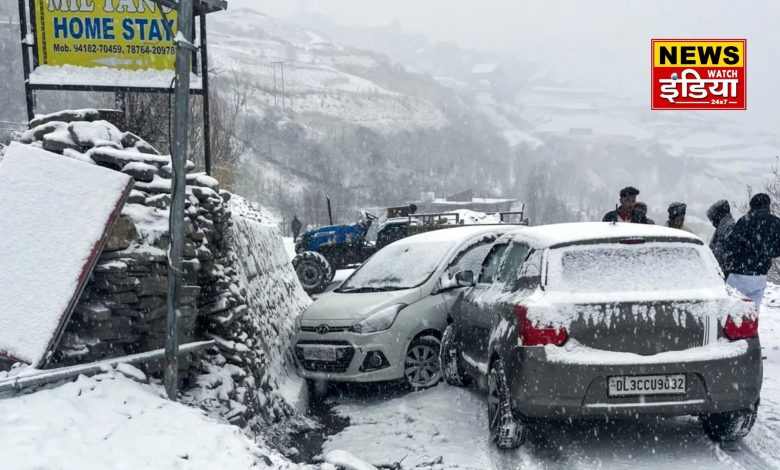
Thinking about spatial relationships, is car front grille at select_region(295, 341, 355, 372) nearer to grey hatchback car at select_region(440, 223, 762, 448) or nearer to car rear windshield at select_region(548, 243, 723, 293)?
grey hatchback car at select_region(440, 223, 762, 448)

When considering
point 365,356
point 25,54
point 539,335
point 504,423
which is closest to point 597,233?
point 539,335

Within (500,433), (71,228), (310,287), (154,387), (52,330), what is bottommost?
(310,287)

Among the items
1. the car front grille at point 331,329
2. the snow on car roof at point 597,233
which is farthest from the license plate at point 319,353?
the snow on car roof at point 597,233

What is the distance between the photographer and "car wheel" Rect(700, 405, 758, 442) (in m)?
5.41

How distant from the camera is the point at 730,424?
18.0 feet

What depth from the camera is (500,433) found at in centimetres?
556

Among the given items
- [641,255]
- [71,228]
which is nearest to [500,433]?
[641,255]

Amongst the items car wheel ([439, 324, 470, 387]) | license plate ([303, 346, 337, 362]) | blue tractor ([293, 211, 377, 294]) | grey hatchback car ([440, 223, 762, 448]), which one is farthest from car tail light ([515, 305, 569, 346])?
blue tractor ([293, 211, 377, 294])

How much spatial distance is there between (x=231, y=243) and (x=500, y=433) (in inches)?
135

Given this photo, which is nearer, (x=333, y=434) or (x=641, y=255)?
(x=641, y=255)

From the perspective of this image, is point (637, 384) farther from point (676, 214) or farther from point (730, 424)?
point (676, 214)

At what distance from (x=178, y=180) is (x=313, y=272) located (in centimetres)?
1187

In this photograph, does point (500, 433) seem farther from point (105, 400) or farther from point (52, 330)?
point (52, 330)

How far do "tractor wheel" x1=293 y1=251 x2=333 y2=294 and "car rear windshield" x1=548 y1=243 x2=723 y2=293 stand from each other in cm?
1144
